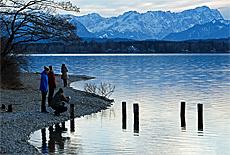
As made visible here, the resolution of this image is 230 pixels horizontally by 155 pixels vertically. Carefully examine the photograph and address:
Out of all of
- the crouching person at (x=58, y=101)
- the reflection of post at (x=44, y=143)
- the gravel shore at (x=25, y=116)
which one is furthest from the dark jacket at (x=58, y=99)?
the reflection of post at (x=44, y=143)

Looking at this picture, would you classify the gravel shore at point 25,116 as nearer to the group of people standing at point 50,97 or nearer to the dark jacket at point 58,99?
the group of people standing at point 50,97

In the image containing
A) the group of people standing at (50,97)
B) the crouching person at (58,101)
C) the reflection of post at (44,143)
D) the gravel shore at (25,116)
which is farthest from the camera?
the crouching person at (58,101)

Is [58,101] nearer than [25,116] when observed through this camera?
No

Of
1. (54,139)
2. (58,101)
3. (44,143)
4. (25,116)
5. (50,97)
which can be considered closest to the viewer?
(44,143)

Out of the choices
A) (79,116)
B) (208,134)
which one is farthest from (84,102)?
(208,134)

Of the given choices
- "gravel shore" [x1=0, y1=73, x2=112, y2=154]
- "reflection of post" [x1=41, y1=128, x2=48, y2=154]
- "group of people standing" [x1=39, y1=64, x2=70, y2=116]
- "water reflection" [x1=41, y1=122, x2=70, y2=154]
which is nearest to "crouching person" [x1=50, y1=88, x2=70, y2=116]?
"group of people standing" [x1=39, y1=64, x2=70, y2=116]

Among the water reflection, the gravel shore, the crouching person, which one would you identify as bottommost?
the water reflection

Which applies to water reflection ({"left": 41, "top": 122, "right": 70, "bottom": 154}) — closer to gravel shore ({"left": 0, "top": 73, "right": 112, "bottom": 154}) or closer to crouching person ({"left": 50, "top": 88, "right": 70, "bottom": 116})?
gravel shore ({"left": 0, "top": 73, "right": 112, "bottom": 154})

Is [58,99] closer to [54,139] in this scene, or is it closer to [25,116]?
[25,116]

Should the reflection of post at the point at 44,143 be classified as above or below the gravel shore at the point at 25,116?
below

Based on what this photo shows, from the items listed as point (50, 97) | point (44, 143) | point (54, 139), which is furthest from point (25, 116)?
point (44, 143)

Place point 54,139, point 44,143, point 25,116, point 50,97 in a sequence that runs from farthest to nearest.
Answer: point 50,97 < point 25,116 < point 54,139 < point 44,143

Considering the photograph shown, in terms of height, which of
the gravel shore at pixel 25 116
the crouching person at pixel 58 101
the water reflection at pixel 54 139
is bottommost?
the water reflection at pixel 54 139

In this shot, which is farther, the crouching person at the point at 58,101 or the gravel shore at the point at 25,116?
the crouching person at the point at 58,101
